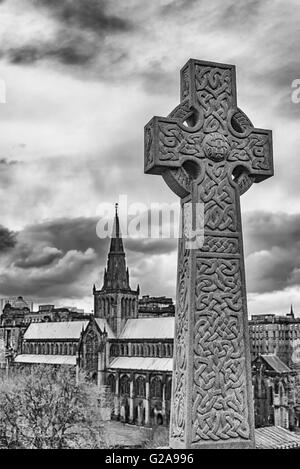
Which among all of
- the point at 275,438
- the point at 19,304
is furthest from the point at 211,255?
the point at 19,304

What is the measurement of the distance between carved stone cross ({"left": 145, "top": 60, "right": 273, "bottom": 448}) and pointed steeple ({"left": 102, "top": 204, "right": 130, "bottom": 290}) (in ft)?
203

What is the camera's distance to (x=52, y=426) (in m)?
24.0

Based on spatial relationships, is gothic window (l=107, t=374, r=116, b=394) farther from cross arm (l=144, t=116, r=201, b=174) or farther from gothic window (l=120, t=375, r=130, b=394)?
cross arm (l=144, t=116, r=201, b=174)

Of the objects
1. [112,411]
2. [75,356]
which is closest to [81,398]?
[112,411]

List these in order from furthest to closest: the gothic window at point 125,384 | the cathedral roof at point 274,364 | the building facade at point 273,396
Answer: the gothic window at point 125,384, the cathedral roof at point 274,364, the building facade at point 273,396

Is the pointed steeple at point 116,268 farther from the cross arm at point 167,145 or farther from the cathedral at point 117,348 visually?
the cross arm at point 167,145

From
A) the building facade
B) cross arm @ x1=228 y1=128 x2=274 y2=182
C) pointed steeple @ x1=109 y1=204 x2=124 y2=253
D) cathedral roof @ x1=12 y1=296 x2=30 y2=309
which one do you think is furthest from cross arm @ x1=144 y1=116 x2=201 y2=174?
cathedral roof @ x1=12 y1=296 x2=30 y2=309

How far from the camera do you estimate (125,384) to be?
200 ft

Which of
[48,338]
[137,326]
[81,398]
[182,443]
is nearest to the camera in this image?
[182,443]

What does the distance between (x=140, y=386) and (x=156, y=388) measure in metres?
2.56

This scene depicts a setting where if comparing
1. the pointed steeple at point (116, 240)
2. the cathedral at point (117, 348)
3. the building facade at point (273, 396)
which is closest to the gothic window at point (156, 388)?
the cathedral at point (117, 348)

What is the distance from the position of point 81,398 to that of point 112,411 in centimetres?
3216

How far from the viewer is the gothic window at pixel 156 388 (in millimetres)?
55388

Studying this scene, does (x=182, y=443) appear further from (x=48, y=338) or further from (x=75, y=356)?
(x=48, y=338)
